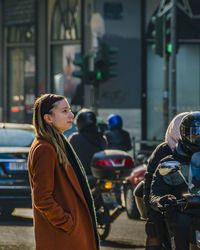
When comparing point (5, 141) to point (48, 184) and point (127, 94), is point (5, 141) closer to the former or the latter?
point (48, 184)

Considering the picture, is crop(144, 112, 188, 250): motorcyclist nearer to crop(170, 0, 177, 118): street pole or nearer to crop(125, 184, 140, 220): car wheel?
crop(125, 184, 140, 220): car wheel

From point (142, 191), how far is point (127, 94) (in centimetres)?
1706

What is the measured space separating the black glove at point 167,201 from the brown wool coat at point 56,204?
578 millimetres

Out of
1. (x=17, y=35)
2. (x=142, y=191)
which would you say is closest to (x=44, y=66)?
(x=17, y=35)

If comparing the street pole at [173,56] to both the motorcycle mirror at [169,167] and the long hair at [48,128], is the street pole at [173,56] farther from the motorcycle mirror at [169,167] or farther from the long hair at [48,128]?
the long hair at [48,128]

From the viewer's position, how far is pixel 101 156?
7.87 meters

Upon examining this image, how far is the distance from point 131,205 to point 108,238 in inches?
68.3

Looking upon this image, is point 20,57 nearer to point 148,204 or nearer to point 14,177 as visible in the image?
point 14,177

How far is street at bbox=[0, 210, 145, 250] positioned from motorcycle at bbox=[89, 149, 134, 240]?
0.92 feet

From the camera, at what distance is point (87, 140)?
8.91 meters

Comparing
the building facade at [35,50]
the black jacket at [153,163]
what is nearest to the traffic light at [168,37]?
the building facade at [35,50]

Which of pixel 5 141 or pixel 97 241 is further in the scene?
pixel 5 141

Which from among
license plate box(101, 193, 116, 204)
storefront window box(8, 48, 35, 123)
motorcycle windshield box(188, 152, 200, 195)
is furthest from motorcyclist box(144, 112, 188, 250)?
storefront window box(8, 48, 35, 123)

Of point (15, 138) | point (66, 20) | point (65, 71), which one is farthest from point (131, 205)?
point (66, 20)
